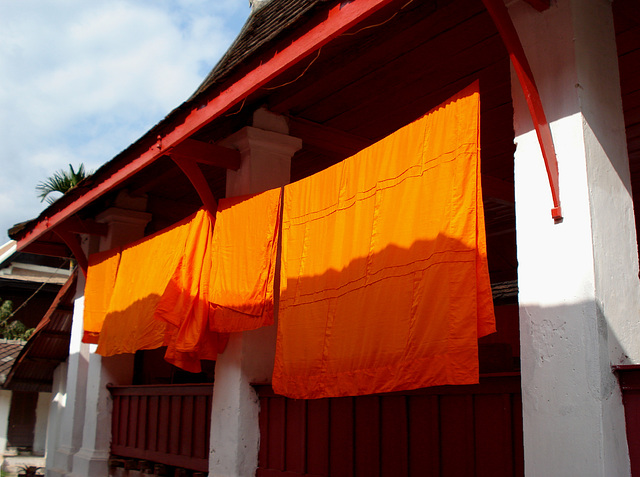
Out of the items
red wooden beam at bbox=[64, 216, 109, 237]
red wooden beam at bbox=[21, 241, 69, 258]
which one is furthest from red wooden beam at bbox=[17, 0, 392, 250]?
red wooden beam at bbox=[21, 241, 69, 258]

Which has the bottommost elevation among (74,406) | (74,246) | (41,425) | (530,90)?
(41,425)

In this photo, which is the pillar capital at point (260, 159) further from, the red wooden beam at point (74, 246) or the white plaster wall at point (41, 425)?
the white plaster wall at point (41, 425)

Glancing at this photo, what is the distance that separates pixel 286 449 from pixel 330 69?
3.33 meters

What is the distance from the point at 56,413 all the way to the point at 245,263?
7.46 meters

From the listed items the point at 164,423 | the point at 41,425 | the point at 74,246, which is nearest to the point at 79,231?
the point at 74,246

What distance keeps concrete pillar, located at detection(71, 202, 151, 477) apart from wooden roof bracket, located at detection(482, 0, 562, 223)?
7.03m

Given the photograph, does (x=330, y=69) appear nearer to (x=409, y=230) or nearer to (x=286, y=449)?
(x=409, y=230)

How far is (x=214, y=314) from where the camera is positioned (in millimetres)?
6402

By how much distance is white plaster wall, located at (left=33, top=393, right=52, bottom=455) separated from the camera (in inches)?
677

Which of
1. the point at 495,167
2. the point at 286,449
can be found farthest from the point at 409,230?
the point at 495,167

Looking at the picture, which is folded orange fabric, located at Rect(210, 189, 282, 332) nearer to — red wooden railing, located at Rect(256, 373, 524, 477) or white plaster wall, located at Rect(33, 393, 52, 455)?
red wooden railing, located at Rect(256, 373, 524, 477)

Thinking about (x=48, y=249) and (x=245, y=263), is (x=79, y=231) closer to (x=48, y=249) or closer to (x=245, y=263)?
(x=48, y=249)

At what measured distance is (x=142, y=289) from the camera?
7.76 m

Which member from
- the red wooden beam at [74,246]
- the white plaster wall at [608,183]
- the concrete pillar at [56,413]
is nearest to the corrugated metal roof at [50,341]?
the concrete pillar at [56,413]
